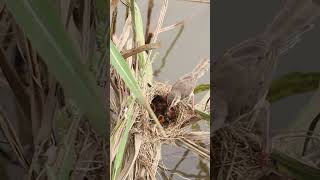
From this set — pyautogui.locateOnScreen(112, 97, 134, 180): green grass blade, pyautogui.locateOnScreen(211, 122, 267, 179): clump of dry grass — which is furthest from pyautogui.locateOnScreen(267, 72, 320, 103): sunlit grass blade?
pyautogui.locateOnScreen(112, 97, 134, 180): green grass blade

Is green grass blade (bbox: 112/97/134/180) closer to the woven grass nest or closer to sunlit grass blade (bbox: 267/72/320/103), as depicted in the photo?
the woven grass nest

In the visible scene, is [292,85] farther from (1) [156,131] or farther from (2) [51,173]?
(2) [51,173]

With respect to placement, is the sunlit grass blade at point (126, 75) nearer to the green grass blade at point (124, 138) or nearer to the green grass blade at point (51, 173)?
the green grass blade at point (124, 138)

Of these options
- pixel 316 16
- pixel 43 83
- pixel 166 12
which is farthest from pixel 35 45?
pixel 316 16

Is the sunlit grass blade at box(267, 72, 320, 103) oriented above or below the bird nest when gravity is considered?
above

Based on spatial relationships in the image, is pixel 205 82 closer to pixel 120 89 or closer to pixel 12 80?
pixel 120 89
